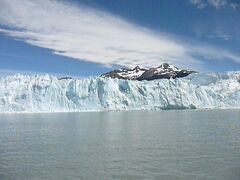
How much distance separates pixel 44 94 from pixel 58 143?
1993 inches

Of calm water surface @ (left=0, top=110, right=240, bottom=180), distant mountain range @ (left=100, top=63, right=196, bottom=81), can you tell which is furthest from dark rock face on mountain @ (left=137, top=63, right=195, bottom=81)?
calm water surface @ (left=0, top=110, right=240, bottom=180)

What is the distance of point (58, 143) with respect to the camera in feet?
71.9

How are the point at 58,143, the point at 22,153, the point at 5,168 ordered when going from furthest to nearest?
the point at 58,143, the point at 22,153, the point at 5,168

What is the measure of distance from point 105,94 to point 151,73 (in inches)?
3149

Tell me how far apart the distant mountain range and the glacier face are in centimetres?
6412

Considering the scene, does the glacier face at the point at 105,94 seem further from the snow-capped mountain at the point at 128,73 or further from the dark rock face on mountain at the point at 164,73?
the snow-capped mountain at the point at 128,73

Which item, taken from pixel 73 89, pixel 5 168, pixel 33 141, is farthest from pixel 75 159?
pixel 73 89

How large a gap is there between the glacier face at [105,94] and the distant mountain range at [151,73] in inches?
2525

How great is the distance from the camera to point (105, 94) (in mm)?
73812

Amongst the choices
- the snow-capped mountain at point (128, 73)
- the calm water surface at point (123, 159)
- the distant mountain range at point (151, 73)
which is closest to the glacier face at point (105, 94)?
the calm water surface at point (123, 159)

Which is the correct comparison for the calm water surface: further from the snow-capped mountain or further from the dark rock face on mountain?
the snow-capped mountain

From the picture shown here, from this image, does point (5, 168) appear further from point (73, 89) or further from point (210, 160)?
point (73, 89)

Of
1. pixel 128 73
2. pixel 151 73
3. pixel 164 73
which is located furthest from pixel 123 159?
pixel 128 73

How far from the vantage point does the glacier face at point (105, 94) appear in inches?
2815
